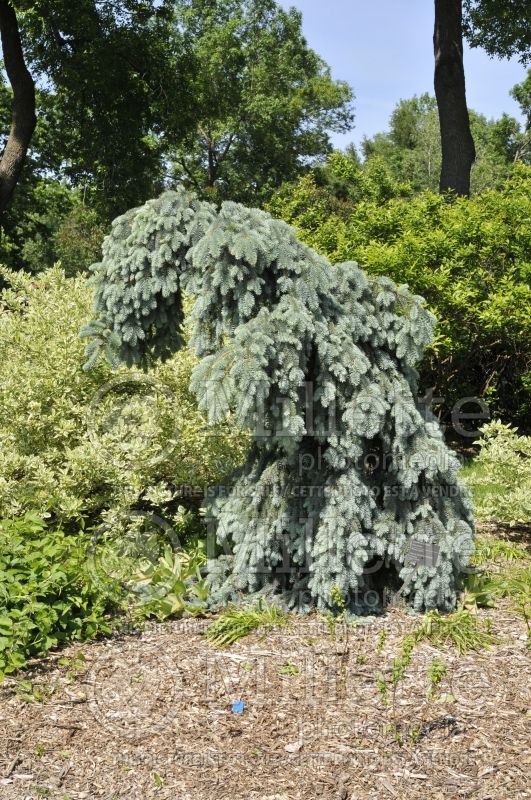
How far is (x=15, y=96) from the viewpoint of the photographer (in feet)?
37.1

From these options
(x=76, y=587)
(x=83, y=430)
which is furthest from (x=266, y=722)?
(x=83, y=430)

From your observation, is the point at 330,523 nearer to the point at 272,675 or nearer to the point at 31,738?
the point at 272,675

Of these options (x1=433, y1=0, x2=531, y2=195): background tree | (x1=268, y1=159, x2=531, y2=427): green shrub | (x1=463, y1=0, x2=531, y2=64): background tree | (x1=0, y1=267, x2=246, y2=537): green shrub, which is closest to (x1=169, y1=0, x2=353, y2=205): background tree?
(x1=463, y1=0, x2=531, y2=64): background tree

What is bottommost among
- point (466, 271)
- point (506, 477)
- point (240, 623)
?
point (240, 623)

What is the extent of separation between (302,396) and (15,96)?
934 cm

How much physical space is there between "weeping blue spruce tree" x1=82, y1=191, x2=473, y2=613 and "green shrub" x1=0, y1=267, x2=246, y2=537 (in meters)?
1.04

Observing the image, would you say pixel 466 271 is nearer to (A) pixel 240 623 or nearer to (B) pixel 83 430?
(B) pixel 83 430

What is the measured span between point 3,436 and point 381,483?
2717mm

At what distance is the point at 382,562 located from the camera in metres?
4.37

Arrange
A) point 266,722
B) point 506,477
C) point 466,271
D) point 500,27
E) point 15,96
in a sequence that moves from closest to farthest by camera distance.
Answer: point 266,722
point 506,477
point 466,271
point 15,96
point 500,27

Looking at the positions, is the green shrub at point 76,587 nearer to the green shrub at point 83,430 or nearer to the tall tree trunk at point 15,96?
the green shrub at point 83,430

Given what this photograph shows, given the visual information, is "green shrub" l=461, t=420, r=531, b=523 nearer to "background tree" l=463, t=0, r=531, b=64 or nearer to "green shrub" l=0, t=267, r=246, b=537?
"green shrub" l=0, t=267, r=246, b=537

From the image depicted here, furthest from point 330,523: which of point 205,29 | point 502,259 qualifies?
point 205,29

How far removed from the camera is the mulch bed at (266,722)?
2.91 meters
